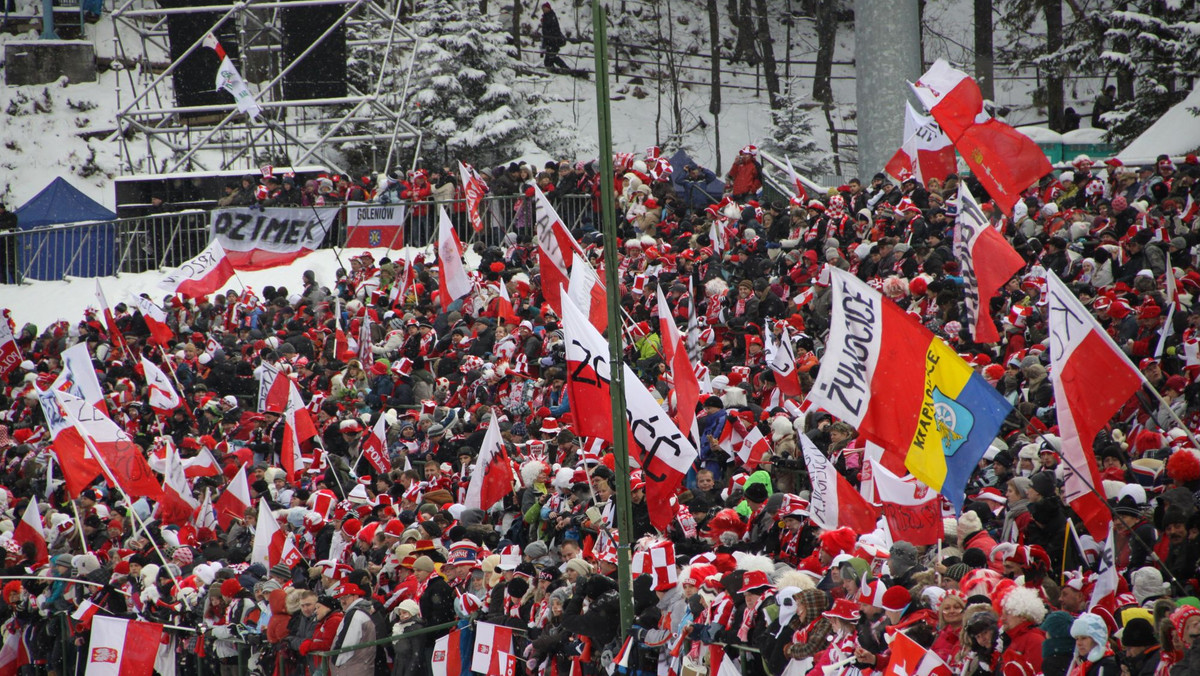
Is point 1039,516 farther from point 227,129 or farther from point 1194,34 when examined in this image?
point 227,129

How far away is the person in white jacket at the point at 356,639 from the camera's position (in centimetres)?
1156

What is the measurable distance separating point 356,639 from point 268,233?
51.4 ft

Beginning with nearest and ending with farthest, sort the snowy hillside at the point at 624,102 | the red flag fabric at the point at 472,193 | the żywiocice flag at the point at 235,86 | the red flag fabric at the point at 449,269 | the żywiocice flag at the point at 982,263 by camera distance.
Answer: the żywiocice flag at the point at 982,263 → the red flag fabric at the point at 449,269 → the red flag fabric at the point at 472,193 → the żywiocice flag at the point at 235,86 → the snowy hillside at the point at 624,102

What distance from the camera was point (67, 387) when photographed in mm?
16859

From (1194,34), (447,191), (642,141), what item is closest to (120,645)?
(447,191)

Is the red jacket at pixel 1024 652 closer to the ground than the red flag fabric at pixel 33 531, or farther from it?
farther from it

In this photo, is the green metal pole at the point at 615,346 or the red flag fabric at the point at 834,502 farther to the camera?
the red flag fabric at the point at 834,502

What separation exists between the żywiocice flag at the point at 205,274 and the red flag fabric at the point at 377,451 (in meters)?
7.32

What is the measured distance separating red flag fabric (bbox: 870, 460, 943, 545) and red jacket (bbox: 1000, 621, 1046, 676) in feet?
6.61

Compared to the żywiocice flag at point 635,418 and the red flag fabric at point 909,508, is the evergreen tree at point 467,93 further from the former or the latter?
the red flag fabric at point 909,508

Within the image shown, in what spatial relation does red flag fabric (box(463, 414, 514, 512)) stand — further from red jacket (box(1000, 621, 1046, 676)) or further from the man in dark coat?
the man in dark coat

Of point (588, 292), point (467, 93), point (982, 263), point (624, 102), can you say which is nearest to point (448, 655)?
point (588, 292)

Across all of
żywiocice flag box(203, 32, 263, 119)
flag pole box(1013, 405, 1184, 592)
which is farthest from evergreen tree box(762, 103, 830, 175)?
flag pole box(1013, 405, 1184, 592)

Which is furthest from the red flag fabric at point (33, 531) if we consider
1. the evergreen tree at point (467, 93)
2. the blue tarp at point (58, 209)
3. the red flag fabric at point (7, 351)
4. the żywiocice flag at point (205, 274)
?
the evergreen tree at point (467, 93)
